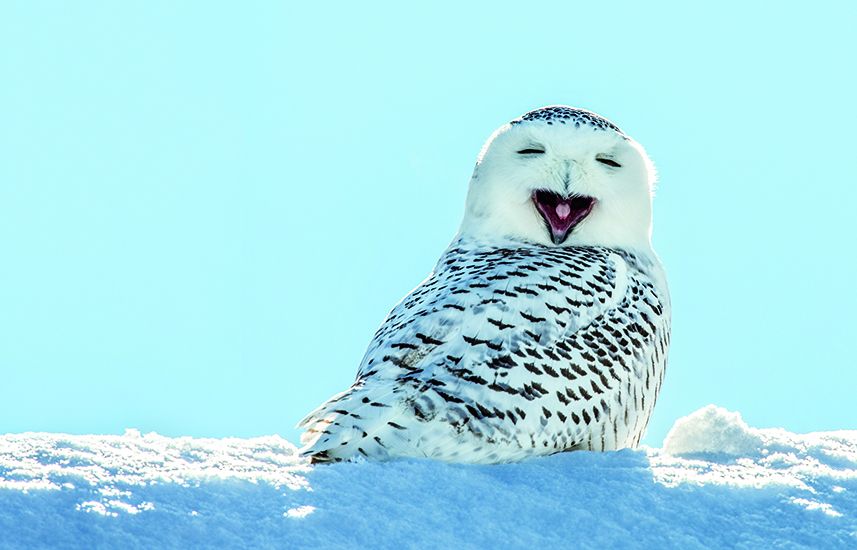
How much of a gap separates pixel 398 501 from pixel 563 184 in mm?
1812

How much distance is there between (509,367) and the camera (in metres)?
3.57

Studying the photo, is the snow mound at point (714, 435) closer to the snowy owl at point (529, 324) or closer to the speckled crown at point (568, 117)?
the snowy owl at point (529, 324)

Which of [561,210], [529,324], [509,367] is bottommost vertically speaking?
[509,367]

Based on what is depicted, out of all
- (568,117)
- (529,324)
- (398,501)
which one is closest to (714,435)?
(529,324)

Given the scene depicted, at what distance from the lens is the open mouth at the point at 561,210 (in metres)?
4.34

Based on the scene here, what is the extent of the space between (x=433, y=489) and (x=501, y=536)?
28 cm

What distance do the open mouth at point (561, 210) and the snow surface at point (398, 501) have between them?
1.17 m

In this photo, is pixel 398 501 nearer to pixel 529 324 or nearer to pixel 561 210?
pixel 529 324

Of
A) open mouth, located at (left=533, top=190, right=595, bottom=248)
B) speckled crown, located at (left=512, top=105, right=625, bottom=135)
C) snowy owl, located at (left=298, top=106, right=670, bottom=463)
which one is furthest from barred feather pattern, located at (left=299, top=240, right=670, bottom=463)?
speckled crown, located at (left=512, top=105, right=625, bottom=135)

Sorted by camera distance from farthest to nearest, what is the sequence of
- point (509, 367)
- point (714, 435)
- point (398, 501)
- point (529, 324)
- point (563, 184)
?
point (563, 184)
point (714, 435)
point (529, 324)
point (509, 367)
point (398, 501)

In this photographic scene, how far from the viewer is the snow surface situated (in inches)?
104

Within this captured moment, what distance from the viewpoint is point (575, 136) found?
4324mm

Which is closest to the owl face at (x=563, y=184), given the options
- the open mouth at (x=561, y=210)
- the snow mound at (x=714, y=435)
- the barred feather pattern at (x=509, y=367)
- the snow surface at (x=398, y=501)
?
the open mouth at (x=561, y=210)

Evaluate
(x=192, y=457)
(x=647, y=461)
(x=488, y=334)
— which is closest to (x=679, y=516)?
(x=647, y=461)
